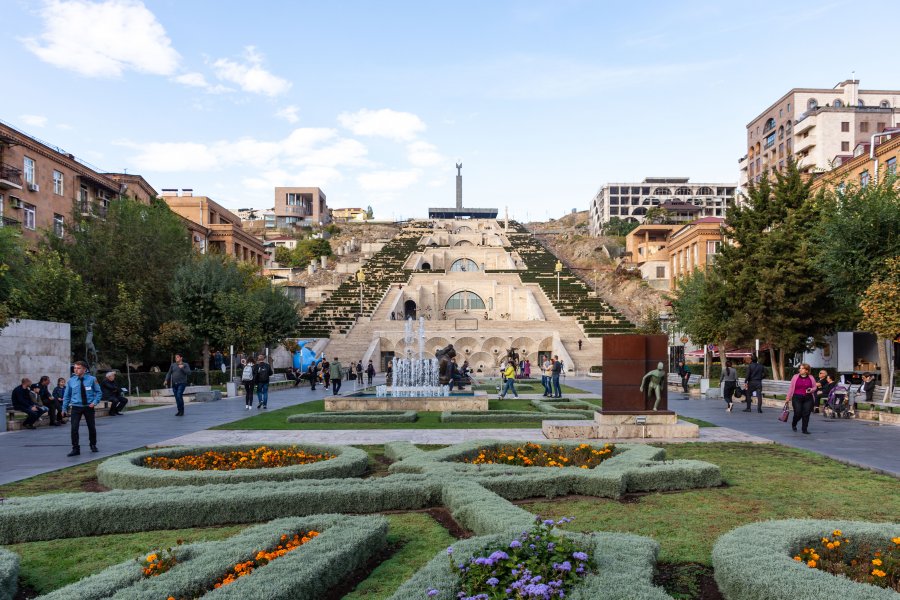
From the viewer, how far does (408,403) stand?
19203 mm

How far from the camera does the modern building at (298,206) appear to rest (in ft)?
410

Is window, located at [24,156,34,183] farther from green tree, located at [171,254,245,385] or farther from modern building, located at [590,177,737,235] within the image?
modern building, located at [590,177,737,235]

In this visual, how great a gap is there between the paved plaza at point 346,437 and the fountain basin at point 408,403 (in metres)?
2.67

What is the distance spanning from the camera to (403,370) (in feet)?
94.7

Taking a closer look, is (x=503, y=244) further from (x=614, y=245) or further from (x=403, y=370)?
(x=403, y=370)

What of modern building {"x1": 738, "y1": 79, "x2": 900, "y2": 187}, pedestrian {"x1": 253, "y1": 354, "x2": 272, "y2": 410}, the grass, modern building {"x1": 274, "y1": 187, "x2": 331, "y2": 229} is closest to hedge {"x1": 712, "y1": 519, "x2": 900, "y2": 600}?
the grass

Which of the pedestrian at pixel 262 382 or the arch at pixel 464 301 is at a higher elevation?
the arch at pixel 464 301

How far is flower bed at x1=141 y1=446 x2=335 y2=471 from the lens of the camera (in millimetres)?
9594

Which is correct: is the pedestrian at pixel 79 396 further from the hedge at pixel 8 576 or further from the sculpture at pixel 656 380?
the sculpture at pixel 656 380

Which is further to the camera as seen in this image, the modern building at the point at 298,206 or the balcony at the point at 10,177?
the modern building at the point at 298,206

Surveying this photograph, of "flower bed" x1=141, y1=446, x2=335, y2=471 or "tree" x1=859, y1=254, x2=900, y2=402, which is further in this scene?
"tree" x1=859, y1=254, x2=900, y2=402

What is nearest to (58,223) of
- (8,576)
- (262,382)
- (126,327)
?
(126,327)

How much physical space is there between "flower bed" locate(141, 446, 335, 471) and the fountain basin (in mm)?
8422

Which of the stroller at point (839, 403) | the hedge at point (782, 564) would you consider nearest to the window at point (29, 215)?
the stroller at point (839, 403)
